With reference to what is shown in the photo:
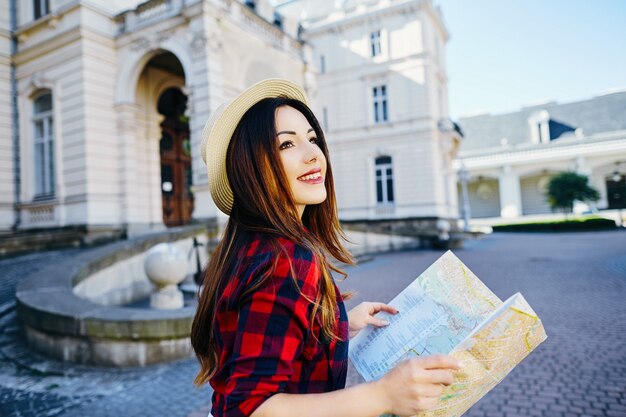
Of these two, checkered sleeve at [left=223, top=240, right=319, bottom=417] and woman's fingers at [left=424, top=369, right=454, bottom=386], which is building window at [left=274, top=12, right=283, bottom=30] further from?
woman's fingers at [left=424, top=369, right=454, bottom=386]

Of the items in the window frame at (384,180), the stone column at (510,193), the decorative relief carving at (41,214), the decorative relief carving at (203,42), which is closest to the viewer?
the decorative relief carving at (203,42)

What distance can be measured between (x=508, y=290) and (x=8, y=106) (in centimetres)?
1462

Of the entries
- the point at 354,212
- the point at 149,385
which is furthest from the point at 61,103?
the point at 354,212

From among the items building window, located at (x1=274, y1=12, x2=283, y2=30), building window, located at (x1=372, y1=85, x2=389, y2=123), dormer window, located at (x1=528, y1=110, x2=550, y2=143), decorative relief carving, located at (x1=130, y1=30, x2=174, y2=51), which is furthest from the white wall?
dormer window, located at (x1=528, y1=110, x2=550, y2=143)

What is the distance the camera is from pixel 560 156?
118 feet

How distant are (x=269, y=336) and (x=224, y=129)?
0.73 metres

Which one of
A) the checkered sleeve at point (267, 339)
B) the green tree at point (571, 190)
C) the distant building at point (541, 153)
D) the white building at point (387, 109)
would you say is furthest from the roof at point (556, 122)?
the checkered sleeve at point (267, 339)

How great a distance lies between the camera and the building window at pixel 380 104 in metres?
24.2

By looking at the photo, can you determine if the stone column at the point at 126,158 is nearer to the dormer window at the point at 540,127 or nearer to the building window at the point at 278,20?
the building window at the point at 278,20

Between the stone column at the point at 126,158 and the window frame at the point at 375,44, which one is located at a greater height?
the window frame at the point at 375,44

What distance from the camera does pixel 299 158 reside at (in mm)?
1382

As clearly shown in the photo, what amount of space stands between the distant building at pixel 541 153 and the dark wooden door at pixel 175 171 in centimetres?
2561

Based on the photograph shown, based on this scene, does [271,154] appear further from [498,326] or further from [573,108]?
[573,108]

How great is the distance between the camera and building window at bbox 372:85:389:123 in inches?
951
